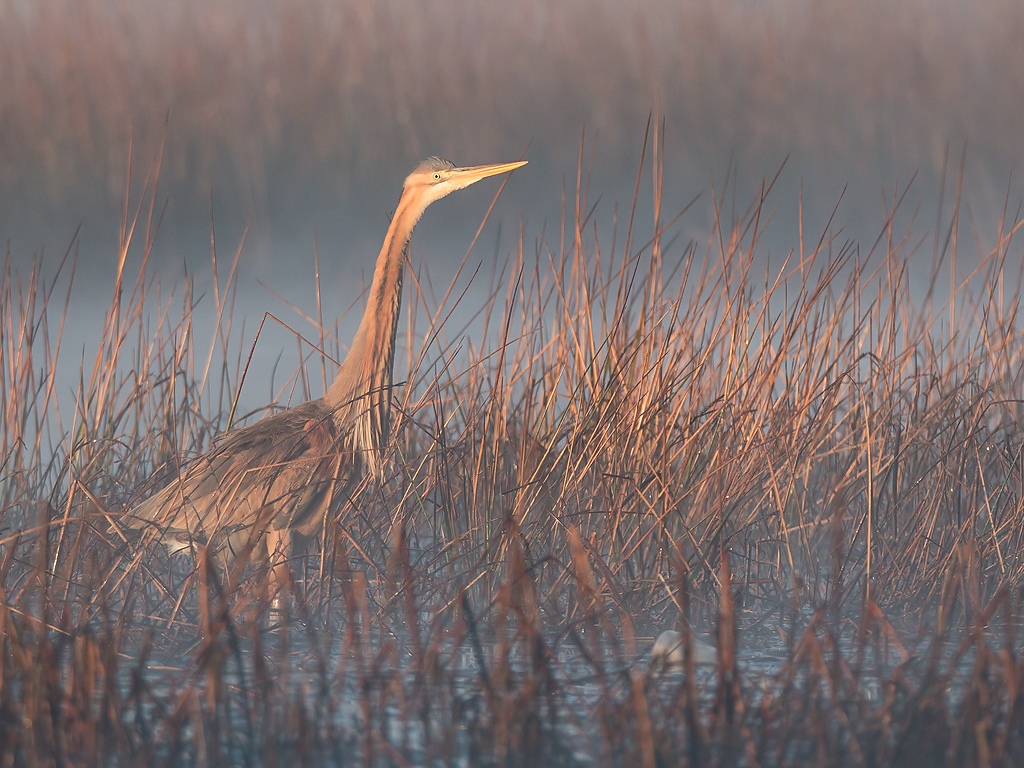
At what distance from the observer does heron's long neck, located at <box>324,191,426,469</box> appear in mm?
4012

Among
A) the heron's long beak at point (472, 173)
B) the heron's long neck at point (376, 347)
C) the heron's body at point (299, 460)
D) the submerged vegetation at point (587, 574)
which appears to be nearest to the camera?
the submerged vegetation at point (587, 574)

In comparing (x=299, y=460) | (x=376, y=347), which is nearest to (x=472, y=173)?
(x=376, y=347)

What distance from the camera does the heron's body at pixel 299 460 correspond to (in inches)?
146

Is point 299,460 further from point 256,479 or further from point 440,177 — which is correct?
point 440,177

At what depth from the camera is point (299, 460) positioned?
11.9 ft

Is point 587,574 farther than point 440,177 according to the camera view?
No

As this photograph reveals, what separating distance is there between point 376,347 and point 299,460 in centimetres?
55

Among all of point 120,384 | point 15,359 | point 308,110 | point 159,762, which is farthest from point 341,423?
point 308,110

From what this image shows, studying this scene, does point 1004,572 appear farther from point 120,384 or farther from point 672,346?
point 120,384

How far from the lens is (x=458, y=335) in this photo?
3705mm

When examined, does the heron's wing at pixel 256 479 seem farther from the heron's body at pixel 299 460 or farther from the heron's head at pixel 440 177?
the heron's head at pixel 440 177

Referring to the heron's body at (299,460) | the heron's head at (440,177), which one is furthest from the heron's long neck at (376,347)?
the heron's head at (440,177)

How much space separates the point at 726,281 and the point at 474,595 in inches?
40.2

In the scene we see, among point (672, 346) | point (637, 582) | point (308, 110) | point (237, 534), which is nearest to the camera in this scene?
point (637, 582)
